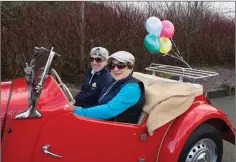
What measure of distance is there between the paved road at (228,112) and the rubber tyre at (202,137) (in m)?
0.73

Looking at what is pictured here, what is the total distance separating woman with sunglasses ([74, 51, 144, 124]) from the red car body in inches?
5.8

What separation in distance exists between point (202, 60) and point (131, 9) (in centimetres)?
425

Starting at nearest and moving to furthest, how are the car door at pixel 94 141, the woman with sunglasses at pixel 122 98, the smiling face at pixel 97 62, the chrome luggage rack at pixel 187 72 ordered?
the car door at pixel 94 141, the woman with sunglasses at pixel 122 98, the chrome luggage rack at pixel 187 72, the smiling face at pixel 97 62

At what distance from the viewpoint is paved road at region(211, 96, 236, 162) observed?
4268 mm

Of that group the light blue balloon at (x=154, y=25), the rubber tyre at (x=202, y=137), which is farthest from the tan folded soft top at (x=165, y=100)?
the light blue balloon at (x=154, y=25)

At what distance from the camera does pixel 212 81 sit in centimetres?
970

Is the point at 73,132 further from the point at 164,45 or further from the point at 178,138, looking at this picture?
the point at 164,45

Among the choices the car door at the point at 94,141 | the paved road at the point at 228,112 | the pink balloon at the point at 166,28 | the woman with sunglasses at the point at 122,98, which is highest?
the pink balloon at the point at 166,28

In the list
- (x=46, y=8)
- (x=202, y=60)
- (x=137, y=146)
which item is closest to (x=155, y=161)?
(x=137, y=146)

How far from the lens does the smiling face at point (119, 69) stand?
9.95 ft

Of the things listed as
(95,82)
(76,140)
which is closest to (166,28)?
(95,82)

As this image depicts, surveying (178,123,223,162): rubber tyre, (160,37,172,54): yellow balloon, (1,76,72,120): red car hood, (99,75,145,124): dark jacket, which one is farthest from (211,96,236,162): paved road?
(1,76,72,120): red car hood

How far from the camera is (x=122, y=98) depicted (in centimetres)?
295

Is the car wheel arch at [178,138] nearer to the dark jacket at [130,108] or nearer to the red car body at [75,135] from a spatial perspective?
the red car body at [75,135]
